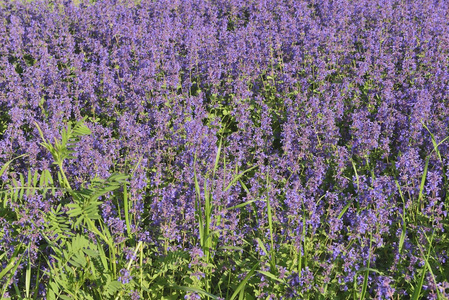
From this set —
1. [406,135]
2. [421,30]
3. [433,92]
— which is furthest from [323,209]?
[421,30]

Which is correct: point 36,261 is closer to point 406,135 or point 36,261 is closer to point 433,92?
point 406,135

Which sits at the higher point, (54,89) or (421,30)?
(421,30)

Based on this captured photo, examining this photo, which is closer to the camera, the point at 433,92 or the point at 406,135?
the point at 406,135

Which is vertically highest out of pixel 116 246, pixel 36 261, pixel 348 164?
pixel 348 164

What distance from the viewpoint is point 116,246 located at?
391 centimetres

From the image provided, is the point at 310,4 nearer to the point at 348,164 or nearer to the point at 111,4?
the point at 111,4

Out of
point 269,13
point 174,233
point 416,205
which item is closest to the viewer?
point 174,233

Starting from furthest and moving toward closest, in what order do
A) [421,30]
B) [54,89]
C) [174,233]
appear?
1. [421,30]
2. [54,89]
3. [174,233]

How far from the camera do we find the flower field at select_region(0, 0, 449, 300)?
141 inches

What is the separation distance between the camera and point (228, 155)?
16.7 ft

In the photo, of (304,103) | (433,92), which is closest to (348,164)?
(304,103)

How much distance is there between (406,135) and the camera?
483cm

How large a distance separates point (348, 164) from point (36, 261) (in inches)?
120

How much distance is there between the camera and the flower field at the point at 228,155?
359cm
